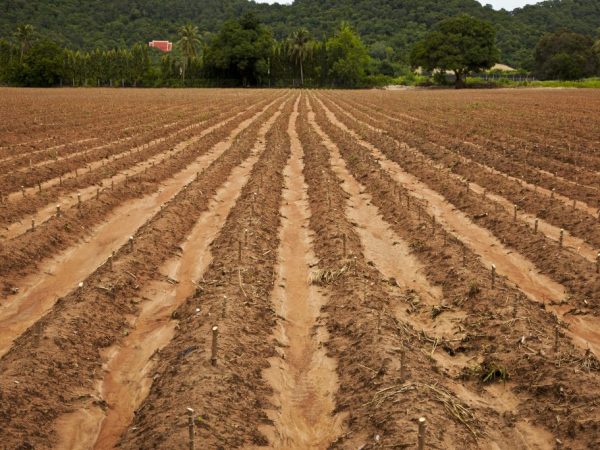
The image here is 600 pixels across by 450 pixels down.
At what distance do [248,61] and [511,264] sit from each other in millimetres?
89406

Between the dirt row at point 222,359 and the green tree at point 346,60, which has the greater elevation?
the green tree at point 346,60

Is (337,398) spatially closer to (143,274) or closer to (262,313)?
(262,313)

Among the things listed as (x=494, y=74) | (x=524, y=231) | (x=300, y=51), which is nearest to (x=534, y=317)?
(x=524, y=231)

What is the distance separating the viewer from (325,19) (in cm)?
18812

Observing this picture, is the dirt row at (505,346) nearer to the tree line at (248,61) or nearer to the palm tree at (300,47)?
the tree line at (248,61)

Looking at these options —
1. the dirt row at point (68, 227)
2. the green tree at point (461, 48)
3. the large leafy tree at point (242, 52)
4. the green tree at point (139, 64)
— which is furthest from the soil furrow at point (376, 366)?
the green tree at point (139, 64)

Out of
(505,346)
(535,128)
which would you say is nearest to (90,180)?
(505,346)

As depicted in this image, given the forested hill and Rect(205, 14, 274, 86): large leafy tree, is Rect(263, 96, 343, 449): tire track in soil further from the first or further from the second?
the forested hill

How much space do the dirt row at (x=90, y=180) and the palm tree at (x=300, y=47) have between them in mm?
82572

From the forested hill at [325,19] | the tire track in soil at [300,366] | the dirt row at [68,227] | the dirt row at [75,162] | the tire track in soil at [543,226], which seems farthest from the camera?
the forested hill at [325,19]

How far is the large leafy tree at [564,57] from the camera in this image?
97.4 metres

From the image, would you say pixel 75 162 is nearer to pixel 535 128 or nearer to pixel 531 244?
pixel 531 244

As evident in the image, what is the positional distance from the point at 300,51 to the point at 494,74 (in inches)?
1448

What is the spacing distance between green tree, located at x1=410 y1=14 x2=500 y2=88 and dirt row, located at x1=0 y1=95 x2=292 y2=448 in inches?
3090
